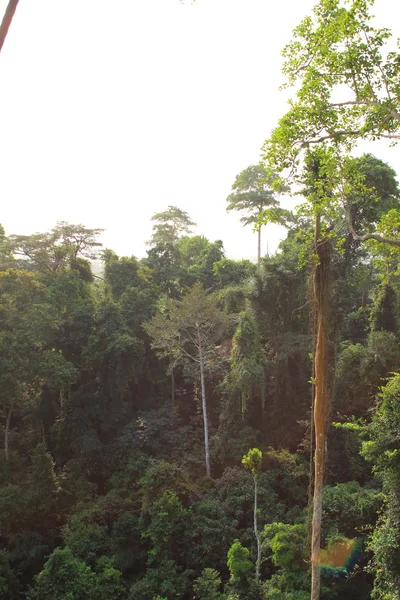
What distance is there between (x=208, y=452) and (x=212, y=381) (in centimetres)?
302

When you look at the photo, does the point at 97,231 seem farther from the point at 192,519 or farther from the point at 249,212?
the point at 192,519

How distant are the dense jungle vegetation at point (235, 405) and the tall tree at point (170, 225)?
617 cm

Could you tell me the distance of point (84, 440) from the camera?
13.7 meters

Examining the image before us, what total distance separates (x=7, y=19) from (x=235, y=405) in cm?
1189

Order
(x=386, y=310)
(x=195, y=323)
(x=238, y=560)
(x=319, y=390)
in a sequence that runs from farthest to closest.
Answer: (x=195, y=323)
(x=386, y=310)
(x=238, y=560)
(x=319, y=390)

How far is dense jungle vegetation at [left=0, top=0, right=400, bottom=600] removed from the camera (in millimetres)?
5938

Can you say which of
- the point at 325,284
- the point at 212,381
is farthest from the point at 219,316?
the point at 325,284

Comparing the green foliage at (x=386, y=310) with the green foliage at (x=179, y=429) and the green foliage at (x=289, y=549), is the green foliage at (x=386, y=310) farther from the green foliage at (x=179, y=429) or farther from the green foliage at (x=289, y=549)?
the green foliage at (x=289, y=549)

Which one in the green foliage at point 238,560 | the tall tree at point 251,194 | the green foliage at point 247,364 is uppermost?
the tall tree at point 251,194

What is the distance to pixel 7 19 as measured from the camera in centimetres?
338

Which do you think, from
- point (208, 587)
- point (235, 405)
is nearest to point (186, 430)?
point (235, 405)

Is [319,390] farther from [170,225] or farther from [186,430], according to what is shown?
[170,225]

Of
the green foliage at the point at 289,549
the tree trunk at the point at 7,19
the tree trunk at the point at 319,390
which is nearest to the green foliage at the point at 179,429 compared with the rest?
the green foliage at the point at 289,549

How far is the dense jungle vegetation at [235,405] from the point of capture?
19.5ft
